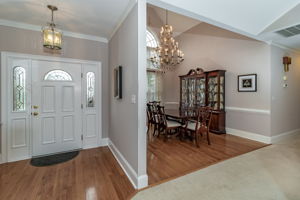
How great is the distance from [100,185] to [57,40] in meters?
2.31

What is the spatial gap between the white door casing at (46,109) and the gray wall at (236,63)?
3732 mm

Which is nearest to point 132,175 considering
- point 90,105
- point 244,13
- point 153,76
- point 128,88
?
point 128,88

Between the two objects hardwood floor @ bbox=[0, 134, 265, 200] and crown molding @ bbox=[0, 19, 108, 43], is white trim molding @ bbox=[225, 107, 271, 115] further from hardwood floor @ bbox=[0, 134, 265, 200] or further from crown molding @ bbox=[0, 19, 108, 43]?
crown molding @ bbox=[0, 19, 108, 43]

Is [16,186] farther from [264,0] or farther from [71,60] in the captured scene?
[264,0]

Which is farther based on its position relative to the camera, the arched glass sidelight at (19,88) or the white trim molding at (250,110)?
the white trim molding at (250,110)

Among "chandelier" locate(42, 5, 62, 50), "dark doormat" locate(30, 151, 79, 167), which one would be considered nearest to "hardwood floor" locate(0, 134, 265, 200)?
"dark doormat" locate(30, 151, 79, 167)

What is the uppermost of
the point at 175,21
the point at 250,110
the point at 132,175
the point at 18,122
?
the point at 175,21

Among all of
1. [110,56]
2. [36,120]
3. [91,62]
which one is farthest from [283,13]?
[36,120]

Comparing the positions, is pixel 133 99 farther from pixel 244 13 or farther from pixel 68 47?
pixel 244 13

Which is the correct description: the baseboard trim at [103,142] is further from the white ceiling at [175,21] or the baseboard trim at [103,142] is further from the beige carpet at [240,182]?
the white ceiling at [175,21]

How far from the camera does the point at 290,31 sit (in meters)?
2.95

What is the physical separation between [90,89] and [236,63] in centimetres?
410

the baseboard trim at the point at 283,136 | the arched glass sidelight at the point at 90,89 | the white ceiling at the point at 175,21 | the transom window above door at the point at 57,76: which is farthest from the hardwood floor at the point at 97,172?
the white ceiling at the point at 175,21

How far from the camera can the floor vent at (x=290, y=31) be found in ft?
9.21
